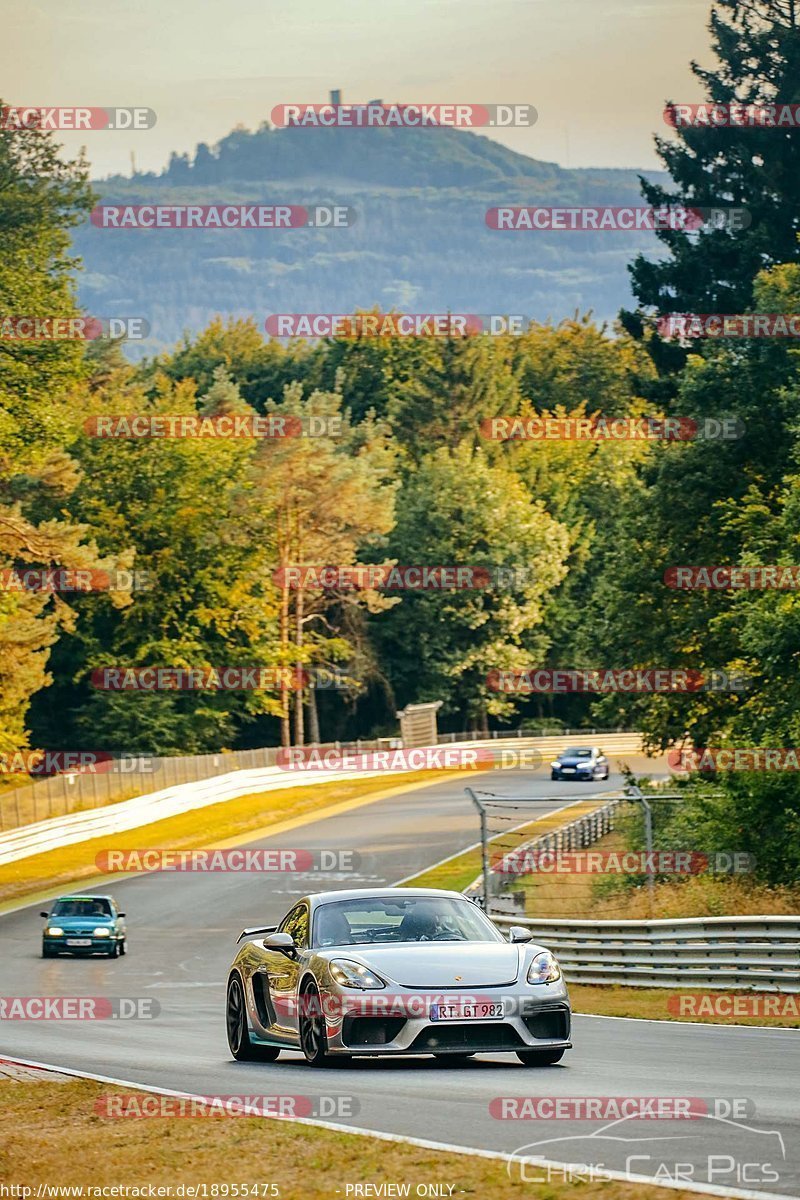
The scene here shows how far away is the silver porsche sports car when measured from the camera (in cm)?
1262

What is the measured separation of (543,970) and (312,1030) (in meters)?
1.71

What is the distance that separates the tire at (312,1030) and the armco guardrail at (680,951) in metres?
7.59

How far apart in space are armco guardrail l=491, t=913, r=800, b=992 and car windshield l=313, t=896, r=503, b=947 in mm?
6511

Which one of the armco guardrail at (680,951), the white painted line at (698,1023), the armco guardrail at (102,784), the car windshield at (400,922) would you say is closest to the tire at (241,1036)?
the car windshield at (400,922)

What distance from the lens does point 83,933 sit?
114 ft

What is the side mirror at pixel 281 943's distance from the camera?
1388 centimetres

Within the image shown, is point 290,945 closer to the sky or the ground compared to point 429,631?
closer to the sky

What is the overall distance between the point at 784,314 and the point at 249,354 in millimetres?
87861

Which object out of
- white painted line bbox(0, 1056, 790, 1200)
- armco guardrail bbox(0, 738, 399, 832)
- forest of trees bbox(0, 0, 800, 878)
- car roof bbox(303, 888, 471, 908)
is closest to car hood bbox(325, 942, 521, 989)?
car roof bbox(303, 888, 471, 908)

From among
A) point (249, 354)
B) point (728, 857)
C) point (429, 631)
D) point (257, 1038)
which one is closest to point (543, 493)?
point (429, 631)

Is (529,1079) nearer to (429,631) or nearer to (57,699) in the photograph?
(57,699)

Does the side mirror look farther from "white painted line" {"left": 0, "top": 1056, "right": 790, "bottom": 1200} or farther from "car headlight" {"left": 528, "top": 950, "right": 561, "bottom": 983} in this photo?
"car headlight" {"left": 528, "top": 950, "right": 561, "bottom": 983}

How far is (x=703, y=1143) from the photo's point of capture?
9.03 m

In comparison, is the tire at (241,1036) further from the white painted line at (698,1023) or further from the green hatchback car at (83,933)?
the green hatchback car at (83,933)
